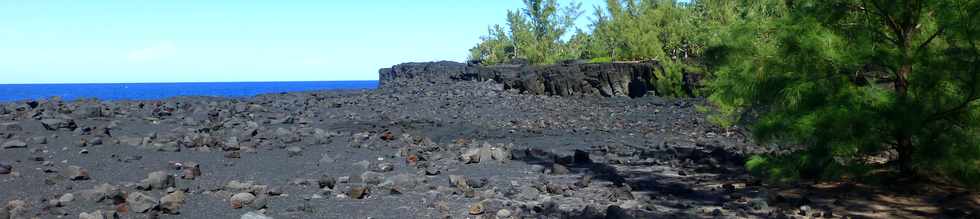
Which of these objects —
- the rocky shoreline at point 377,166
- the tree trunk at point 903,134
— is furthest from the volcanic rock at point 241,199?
the tree trunk at point 903,134

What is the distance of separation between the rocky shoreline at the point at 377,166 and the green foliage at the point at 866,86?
587 mm

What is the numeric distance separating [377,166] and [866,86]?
5.43 metres

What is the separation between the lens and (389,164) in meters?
9.48

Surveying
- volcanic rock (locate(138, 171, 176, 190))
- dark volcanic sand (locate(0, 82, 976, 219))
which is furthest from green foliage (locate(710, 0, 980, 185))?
volcanic rock (locate(138, 171, 176, 190))

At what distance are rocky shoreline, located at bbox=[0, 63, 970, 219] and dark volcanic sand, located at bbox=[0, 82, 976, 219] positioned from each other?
0.03 metres

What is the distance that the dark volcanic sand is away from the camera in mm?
6715

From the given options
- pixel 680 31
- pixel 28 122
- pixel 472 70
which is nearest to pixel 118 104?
pixel 28 122

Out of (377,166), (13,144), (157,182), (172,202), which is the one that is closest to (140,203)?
(172,202)

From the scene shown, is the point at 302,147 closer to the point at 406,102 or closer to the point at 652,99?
the point at 406,102

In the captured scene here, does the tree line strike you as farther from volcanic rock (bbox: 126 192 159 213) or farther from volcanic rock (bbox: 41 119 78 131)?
volcanic rock (bbox: 41 119 78 131)

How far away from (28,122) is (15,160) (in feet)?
16.3

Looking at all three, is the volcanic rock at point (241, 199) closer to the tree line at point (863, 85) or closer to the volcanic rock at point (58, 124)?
the tree line at point (863, 85)

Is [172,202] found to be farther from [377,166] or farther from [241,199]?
[377,166]

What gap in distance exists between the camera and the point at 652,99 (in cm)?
2273
